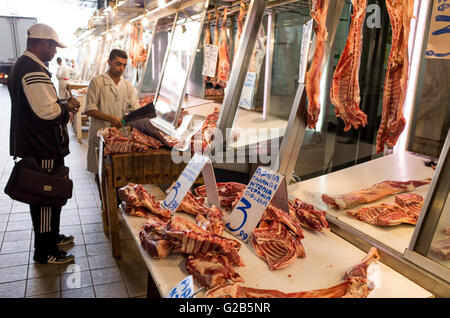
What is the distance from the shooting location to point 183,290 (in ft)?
4.65

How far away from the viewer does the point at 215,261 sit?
65.1 inches

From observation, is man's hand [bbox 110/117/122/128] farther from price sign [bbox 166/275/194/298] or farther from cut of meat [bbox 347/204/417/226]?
price sign [bbox 166/275/194/298]

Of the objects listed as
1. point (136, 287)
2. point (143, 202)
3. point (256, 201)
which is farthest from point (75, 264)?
point (256, 201)

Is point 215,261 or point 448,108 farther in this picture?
point 448,108

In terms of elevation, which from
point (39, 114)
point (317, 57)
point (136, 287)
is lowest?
point (136, 287)

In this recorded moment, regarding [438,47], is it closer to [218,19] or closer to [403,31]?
[403,31]

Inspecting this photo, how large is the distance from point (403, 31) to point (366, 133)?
237 cm

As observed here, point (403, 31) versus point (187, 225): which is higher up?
point (403, 31)

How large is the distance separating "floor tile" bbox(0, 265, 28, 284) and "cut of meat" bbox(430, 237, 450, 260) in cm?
357

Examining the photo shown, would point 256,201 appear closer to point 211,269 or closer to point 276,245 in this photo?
point 276,245

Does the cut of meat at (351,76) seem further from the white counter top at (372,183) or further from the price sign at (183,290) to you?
the price sign at (183,290)

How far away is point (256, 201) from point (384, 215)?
82cm

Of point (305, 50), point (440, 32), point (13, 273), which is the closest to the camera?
point (440, 32)
